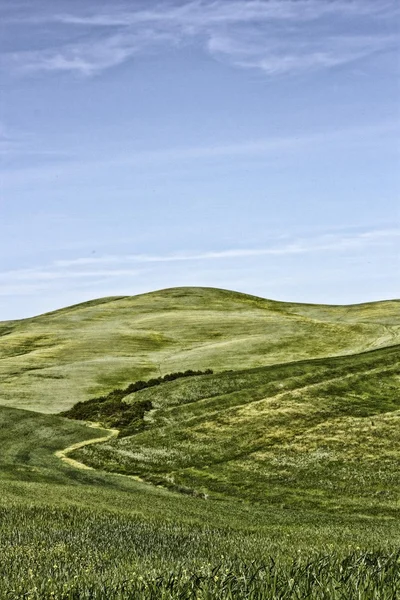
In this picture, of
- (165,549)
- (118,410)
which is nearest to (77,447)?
(118,410)

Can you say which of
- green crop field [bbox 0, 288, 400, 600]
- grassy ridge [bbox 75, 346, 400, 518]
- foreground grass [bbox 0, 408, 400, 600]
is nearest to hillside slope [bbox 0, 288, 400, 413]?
green crop field [bbox 0, 288, 400, 600]

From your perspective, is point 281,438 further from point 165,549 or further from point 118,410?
point 165,549

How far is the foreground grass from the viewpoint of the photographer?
7.98m

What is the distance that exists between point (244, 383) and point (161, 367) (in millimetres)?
30810

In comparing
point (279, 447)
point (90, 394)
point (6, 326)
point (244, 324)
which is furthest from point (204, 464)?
point (6, 326)

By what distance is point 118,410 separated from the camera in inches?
3469

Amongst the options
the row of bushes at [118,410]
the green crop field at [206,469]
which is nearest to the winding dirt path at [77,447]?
the green crop field at [206,469]

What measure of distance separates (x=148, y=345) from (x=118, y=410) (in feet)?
195

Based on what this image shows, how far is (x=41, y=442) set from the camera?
70.8 metres

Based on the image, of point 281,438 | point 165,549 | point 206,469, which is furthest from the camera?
point 281,438

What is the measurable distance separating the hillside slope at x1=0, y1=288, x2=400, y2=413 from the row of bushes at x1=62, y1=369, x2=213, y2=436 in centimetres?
439

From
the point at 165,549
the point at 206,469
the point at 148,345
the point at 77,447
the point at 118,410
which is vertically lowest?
the point at 206,469

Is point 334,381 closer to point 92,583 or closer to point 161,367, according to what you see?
point 161,367

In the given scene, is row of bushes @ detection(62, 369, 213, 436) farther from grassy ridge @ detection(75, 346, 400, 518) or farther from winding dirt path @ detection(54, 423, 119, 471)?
grassy ridge @ detection(75, 346, 400, 518)
